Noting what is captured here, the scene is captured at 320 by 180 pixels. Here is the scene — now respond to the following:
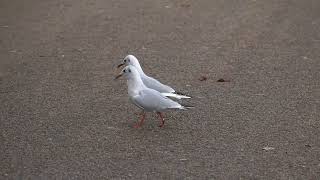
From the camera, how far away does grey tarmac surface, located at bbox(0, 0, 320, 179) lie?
5996 millimetres

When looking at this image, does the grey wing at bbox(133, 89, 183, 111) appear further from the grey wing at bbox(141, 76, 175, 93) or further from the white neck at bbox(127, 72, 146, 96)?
the grey wing at bbox(141, 76, 175, 93)

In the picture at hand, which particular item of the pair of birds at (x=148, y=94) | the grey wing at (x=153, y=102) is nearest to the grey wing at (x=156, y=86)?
Answer: the pair of birds at (x=148, y=94)

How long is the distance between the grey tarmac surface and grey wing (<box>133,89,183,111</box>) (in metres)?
0.25

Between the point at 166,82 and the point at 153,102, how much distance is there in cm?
158

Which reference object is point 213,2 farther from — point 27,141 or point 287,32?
point 27,141

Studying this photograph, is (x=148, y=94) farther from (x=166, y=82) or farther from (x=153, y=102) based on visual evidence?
(x=166, y=82)

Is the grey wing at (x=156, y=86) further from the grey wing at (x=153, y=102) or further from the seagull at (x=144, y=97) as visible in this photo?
the grey wing at (x=153, y=102)

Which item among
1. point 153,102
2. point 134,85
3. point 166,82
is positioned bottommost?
point 166,82

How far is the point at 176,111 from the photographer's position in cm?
730

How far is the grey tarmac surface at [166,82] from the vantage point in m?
6.00

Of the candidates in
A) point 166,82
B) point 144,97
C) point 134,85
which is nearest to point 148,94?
point 144,97

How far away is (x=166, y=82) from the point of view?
826 centimetres

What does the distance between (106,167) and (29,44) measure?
14.8 feet

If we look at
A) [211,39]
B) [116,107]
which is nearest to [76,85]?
[116,107]
